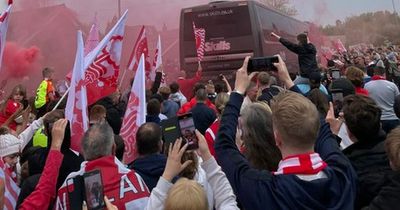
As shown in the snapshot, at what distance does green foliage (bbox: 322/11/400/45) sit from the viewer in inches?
1856

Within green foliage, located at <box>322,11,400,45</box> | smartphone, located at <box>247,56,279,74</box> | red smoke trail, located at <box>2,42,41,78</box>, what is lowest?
green foliage, located at <box>322,11,400,45</box>

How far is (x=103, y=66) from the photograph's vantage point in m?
5.45

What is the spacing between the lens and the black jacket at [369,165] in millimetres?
2467

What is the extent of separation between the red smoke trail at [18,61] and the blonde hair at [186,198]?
48.3 feet

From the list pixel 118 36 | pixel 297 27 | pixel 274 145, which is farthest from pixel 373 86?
pixel 297 27

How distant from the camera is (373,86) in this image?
20.2 ft

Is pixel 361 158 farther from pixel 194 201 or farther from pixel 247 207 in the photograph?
pixel 194 201

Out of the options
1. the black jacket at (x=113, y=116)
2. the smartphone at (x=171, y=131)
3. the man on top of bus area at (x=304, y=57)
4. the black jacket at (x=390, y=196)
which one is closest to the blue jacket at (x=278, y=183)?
the black jacket at (x=390, y=196)

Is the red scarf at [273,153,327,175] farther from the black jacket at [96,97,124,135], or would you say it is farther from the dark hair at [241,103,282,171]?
the black jacket at [96,97,124,135]

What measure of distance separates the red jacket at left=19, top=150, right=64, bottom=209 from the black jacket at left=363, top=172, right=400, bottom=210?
5.80ft

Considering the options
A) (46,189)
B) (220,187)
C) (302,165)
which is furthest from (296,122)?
(46,189)

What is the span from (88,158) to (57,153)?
0.19m

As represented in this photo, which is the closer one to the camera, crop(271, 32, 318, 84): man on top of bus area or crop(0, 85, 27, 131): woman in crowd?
crop(0, 85, 27, 131): woman in crowd

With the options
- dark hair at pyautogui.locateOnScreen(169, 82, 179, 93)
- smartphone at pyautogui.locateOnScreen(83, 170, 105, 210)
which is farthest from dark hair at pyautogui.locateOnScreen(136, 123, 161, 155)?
dark hair at pyautogui.locateOnScreen(169, 82, 179, 93)
